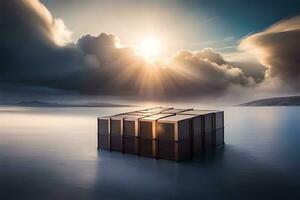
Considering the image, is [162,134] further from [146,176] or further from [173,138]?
[146,176]

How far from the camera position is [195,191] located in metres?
12.3

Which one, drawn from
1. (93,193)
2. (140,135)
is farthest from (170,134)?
(93,193)

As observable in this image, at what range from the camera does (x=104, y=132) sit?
22047mm

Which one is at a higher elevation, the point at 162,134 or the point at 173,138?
the point at 162,134

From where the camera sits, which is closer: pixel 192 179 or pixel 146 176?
pixel 192 179

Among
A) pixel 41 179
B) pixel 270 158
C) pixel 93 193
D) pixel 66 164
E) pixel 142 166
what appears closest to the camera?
pixel 93 193

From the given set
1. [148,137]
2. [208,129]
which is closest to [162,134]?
[148,137]

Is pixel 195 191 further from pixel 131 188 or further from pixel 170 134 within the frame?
pixel 170 134

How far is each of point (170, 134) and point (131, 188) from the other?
5.82 meters

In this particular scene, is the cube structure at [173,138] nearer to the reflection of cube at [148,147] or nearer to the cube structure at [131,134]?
the reflection of cube at [148,147]

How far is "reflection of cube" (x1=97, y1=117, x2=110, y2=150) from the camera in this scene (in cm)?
2150

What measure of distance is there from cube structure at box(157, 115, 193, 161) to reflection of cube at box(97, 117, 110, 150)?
17.7 feet

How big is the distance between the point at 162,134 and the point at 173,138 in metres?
0.90

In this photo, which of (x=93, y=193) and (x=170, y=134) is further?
(x=170, y=134)
